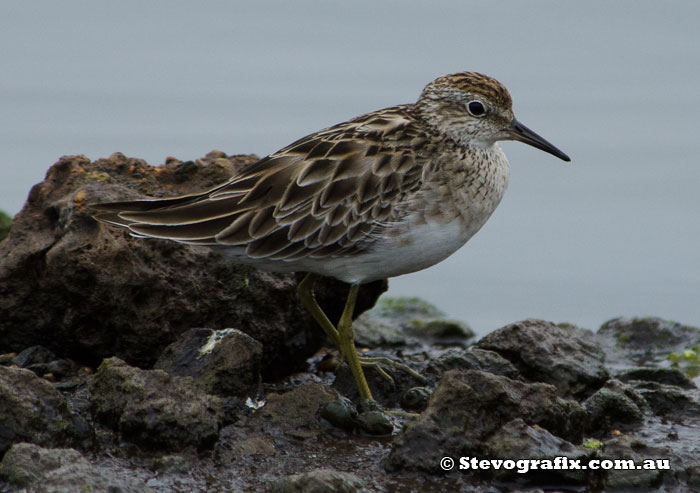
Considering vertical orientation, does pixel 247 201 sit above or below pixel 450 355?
above

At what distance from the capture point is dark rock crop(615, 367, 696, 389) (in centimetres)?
867

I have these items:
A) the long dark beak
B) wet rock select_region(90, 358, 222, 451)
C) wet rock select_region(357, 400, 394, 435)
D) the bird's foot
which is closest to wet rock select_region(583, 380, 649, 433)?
the bird's foot

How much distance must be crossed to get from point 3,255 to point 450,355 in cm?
373

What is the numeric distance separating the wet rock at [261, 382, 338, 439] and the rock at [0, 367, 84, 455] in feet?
4.52

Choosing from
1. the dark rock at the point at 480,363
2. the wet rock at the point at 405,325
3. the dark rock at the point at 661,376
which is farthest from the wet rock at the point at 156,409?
the dark rock at the point at 661,376

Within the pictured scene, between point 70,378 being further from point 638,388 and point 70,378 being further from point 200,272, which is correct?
point 638,388

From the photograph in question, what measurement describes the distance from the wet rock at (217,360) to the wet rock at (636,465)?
2.56 metres

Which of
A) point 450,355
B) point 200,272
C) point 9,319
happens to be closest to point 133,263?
point 200,272

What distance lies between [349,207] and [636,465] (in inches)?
111

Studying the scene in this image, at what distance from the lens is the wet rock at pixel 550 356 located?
796cm

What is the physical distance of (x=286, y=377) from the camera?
27.5 feet

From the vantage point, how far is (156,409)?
621cm

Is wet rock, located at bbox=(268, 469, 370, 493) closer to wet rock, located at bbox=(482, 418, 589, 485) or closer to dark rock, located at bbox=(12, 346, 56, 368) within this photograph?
wet rock, located at bbox=(482, 418, 589, 485)

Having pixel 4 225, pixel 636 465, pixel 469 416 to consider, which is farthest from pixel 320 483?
pixel 4 225
